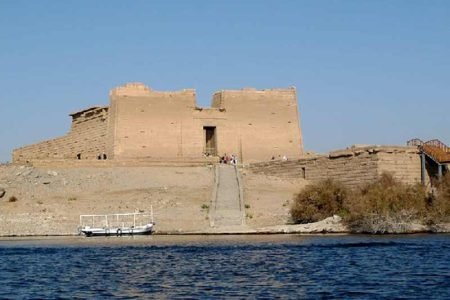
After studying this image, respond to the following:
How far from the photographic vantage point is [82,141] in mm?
49469

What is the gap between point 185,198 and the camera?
3691 centimetres

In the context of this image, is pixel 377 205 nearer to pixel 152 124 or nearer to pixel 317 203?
pixel 317 203

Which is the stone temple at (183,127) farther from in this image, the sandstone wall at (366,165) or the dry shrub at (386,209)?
the dry shrub at (386,209)

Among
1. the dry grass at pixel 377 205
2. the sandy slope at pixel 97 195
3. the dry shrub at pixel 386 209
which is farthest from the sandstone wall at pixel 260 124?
the dry shrub at pixel 386 209

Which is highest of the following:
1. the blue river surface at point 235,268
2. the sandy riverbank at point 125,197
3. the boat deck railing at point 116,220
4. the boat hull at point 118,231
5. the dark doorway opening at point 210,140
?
the dark doorway opening at point 210,140

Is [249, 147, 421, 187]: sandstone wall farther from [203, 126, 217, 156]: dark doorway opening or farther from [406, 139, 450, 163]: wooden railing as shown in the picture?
[203, 126, 217, 156]: dark doorway opening

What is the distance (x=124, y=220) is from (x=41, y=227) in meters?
3.17

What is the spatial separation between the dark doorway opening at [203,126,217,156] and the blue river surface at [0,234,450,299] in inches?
786

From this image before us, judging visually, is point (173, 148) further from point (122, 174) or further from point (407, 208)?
point (407, 208)

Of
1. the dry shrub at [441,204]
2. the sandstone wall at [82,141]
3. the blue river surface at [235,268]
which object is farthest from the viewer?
the sandstone wall at [82,141]

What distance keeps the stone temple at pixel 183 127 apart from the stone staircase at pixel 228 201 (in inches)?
174

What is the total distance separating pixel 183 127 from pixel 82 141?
241 inches

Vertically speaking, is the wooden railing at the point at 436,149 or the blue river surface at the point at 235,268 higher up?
the wooden railing at the point at 436,149

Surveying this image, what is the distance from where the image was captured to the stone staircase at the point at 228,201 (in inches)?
1297
